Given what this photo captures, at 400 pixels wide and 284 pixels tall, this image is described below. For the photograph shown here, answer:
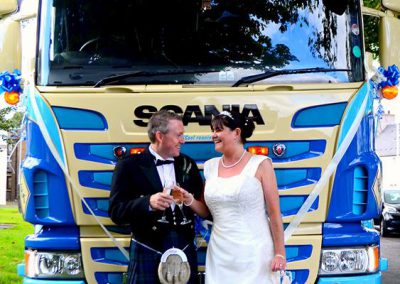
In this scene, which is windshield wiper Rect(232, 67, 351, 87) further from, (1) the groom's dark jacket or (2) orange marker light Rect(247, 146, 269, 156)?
(1) the groom's dark jacket

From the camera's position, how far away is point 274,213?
405cm

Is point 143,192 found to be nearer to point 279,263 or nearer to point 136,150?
point 136,150

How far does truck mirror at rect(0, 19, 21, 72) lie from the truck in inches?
14.6

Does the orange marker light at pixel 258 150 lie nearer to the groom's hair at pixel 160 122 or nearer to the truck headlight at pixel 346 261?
the groom's hair at pixel 160 122

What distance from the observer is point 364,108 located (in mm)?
4672

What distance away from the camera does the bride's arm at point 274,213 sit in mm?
4047

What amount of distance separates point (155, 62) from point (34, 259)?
65.4 inches

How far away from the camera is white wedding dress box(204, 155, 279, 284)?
4.07 meters

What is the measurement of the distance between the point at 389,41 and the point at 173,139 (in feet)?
7.10

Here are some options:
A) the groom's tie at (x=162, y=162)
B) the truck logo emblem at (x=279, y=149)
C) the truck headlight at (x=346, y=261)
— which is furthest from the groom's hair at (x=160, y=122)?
the truck headlight at (x=346, y=261)

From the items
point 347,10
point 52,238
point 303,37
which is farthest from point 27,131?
point 347,10

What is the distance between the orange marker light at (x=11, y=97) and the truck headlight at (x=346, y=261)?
8.74 ft

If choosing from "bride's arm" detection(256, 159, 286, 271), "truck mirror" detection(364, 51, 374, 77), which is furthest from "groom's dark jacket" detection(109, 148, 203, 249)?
"truck mirror" detection(364, 51, 374, 77)

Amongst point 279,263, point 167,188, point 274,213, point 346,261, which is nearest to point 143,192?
point 167,188
